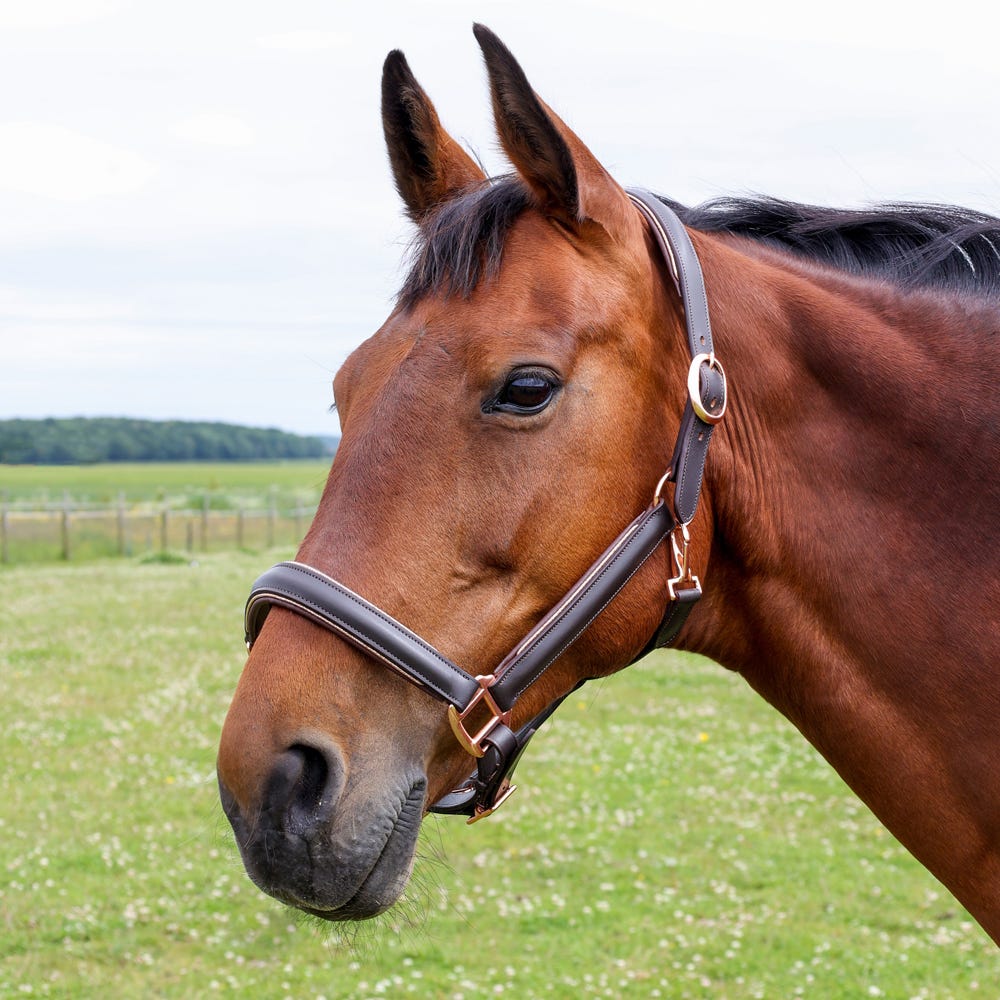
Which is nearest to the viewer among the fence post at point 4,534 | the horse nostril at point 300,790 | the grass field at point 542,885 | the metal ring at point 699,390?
the horse nostril at point 300,790

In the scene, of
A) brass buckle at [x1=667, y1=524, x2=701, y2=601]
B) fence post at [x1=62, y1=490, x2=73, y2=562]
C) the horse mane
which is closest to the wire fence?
fence post at [x1=62, y1=490, x2=73, y2=562]

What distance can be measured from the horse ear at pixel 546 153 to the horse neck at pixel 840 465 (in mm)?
330

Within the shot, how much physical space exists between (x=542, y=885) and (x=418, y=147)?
5810 mm

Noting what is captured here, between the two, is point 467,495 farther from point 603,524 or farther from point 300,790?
point 300,790

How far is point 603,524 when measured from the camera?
223 centimetres

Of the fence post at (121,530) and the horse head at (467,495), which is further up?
the horse head at (467,495)

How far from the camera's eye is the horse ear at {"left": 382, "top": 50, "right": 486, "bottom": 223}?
261 centimetres

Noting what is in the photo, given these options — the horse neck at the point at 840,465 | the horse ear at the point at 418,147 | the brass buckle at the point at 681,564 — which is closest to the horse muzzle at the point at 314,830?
the brass buckle at the point at 681,564

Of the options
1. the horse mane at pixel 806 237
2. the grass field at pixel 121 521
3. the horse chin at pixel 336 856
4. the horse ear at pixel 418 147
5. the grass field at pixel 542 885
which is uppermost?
the horse ear at pixel 418 147

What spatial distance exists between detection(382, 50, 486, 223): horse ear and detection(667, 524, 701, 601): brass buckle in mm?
1058

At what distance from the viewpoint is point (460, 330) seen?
222cm

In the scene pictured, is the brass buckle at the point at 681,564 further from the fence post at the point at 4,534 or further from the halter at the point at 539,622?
the fence post at the point at 4,534

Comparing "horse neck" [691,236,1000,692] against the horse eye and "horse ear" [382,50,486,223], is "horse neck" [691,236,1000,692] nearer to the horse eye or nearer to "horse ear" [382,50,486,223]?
the horse eye

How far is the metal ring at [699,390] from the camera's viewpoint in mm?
2268
